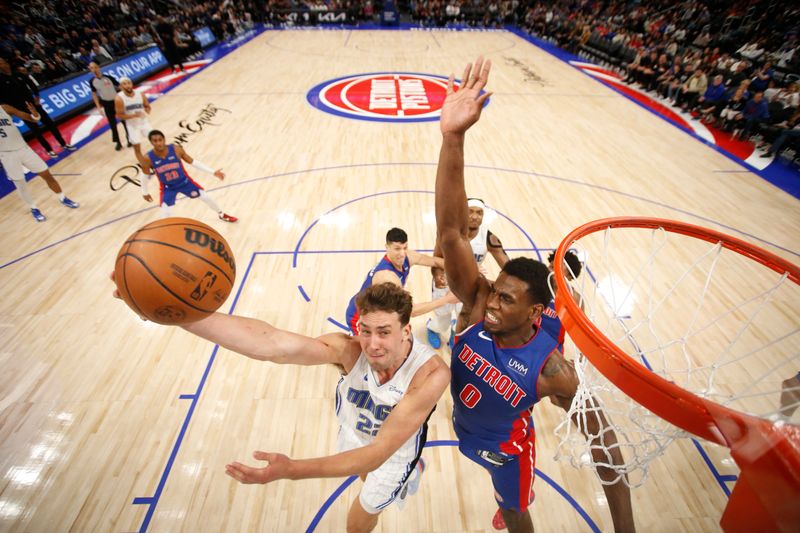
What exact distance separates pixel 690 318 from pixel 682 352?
2.00 ft

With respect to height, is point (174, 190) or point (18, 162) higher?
point (18, 162)

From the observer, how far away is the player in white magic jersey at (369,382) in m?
1.44

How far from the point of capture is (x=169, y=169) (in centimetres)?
510

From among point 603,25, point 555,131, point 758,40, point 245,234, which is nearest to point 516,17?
point 603,25

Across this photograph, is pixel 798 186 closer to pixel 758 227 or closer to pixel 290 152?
pixel 758 227

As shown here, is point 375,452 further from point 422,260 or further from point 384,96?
point 384,96

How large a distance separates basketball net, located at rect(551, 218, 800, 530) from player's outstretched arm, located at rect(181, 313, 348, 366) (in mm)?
1268

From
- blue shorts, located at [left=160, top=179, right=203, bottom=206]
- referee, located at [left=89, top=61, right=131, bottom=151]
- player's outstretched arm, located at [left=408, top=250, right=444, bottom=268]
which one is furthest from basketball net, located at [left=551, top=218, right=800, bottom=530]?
referee, located at [left=89, top=61, right=131, bottom=151]

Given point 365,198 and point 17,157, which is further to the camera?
point 365,198

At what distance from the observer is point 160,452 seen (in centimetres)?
317

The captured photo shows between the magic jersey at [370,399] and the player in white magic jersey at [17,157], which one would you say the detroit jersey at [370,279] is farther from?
the player in white magic jersey at [17,157]

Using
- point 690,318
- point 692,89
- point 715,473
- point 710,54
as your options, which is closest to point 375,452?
point 715,473

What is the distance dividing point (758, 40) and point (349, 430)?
17925mm

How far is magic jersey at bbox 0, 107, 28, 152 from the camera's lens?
526cm
